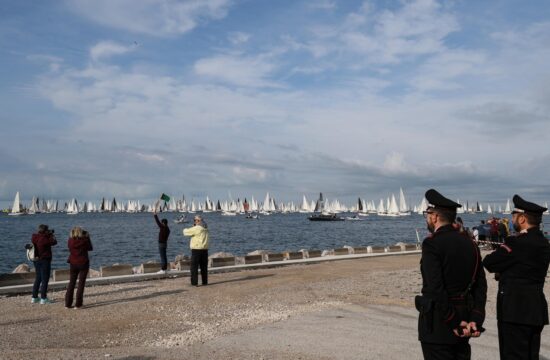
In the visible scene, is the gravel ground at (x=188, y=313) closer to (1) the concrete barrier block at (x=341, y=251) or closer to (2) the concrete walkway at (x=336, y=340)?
(2) the concrete walkway at (x=336, y=340)

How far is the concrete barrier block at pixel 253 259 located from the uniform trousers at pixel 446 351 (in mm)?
17096

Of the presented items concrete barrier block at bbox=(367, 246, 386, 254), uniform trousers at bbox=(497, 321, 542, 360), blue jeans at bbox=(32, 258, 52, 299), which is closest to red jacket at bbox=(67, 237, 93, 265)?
blue jeans at bbox=(32, 258, 52, 299)

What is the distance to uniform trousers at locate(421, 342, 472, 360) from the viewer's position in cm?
498

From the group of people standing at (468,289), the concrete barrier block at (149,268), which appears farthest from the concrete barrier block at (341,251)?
the group of people standing at (468,289)

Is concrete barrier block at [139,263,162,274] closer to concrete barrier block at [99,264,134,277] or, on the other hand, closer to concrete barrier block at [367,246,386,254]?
concrete barrier block at [99,264,134,277]

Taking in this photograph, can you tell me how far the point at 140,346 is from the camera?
9008mm

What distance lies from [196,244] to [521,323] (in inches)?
441

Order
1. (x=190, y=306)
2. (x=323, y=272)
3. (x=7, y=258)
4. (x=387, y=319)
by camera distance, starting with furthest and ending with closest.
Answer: (x=7, y=258) < (x=323, y=272) < (x=190, y=306) < (x=387, y=319)

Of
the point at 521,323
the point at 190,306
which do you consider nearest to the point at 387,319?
the point at 190,306

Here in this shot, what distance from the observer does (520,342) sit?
231 inches

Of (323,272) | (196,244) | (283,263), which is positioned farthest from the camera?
(283,263)

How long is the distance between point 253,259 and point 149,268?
4.74 meters

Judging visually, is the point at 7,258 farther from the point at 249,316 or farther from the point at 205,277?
the point at 249,316

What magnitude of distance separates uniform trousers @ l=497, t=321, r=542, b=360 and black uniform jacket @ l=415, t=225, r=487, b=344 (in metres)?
1.17
